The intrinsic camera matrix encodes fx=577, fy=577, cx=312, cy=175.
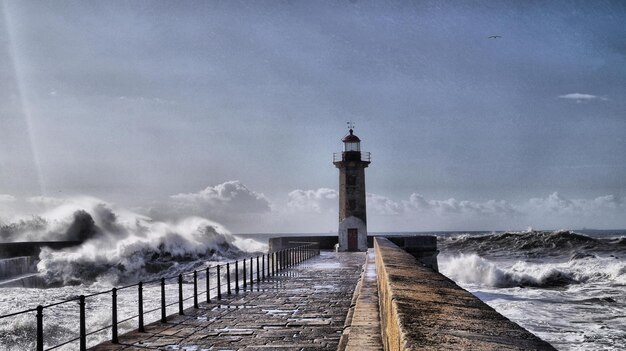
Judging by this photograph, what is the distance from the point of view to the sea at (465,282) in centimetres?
1444

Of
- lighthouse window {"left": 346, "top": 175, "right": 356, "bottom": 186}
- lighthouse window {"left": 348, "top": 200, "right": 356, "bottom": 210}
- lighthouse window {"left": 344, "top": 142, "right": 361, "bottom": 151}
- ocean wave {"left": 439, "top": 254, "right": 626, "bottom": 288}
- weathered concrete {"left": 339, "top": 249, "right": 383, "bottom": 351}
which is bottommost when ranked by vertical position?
ocean wave {"left": 439, "top": 254, "right": 626, "bottom": 288}

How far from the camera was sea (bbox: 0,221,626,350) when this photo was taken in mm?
14438

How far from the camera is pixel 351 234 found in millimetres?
30453

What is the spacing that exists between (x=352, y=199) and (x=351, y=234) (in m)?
1.87

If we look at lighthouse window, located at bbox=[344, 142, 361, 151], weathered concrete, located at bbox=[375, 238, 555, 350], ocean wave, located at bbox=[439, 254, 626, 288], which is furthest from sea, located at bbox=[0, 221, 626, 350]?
lighthouse window, located at bbox=[344, 142, 361, 151]

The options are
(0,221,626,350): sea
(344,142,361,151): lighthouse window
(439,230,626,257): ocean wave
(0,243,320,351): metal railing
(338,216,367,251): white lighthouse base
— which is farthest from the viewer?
(439,230,626,257): ocean wave

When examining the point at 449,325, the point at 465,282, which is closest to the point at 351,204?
the point at 465,282

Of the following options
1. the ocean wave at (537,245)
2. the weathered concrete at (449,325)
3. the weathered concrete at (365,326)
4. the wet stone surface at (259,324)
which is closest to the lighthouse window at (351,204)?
the wet stone surface at (259,324)

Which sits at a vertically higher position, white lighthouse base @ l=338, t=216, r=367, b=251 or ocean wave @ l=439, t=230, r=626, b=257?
white lighthouse base @ l=338, t=216, r=367, b=251

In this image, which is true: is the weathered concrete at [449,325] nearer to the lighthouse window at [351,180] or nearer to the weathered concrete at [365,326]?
the weathered concrete at [365,326]

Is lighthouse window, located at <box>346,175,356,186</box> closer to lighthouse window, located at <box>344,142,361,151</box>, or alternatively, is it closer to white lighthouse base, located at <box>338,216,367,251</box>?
lighthouse window, located at <box>344,142,361,151</box>

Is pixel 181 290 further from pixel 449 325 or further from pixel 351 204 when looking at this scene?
pixel 351 204

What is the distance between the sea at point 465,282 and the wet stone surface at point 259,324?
65 cm

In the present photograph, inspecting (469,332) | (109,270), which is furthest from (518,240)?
(469,332)
